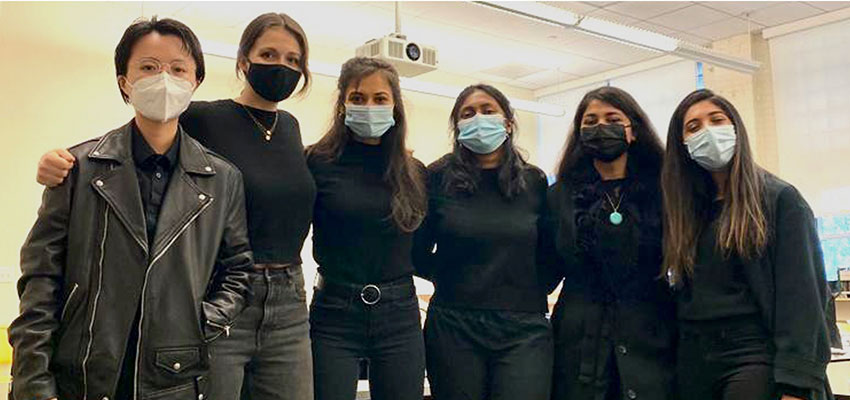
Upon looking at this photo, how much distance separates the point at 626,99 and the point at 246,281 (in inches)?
56.4

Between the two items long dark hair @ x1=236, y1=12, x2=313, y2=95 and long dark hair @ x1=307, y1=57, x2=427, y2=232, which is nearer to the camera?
long dark hair @ x1=236, y1=12, x2=313, y2=95

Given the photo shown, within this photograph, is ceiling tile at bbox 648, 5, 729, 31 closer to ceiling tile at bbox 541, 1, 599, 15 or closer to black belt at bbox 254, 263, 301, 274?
ceiling tile at bbox 541, 1, 599, 15

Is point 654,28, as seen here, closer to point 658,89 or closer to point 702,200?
point 658,89

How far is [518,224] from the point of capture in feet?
7.80

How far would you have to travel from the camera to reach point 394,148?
92.8 inches

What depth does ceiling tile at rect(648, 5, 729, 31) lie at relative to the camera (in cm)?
650

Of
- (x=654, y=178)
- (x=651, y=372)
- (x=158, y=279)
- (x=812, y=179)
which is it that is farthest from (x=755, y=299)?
(x=812, y=179)

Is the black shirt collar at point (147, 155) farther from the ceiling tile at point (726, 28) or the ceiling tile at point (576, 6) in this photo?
the ceiling tile at point (726, 28)

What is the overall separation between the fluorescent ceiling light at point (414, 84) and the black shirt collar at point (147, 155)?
316 cm

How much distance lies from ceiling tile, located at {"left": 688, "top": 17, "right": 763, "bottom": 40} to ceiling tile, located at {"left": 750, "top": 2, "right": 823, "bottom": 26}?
4.5 inches

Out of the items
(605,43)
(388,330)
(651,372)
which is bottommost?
(651,372)

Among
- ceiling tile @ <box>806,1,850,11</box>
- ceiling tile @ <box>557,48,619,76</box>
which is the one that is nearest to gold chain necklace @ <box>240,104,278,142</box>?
ceiling tile @ <box>806,1,850,11</box>

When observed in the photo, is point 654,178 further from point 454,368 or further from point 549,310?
point 454,368

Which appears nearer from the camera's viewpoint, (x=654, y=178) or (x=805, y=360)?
(x=805, y=360)
